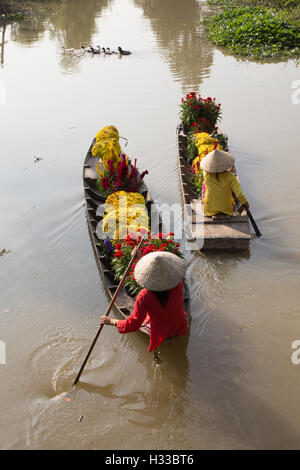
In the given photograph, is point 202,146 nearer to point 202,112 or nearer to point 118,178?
point 202,112

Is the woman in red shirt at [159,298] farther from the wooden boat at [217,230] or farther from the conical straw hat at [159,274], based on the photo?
the wooden boat at [217,230]

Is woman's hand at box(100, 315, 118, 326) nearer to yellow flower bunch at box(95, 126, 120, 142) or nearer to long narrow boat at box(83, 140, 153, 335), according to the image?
long narrow boat at box(83, 140, 153, 335)

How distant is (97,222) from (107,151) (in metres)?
1.52

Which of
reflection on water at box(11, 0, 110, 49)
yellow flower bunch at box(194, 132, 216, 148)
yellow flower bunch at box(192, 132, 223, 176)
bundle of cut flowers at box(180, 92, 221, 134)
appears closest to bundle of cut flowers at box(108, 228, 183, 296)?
yellow flower bunch at box(192, 132, 223, 176)

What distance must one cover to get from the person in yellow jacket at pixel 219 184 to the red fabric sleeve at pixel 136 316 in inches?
105

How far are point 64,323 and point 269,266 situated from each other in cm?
293

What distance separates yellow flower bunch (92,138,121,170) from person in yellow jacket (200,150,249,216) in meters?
1.58

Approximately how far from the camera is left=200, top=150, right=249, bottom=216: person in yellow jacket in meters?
5.43

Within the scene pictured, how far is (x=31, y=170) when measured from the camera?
8.61m

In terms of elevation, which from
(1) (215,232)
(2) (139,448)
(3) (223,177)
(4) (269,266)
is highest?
(3) (223,177)

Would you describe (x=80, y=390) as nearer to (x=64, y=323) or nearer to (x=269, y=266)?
(x=64, y=323)

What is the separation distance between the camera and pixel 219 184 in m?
5.58

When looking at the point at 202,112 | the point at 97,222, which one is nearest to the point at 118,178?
the point at 97,222

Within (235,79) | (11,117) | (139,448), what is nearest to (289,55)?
(235,79)
